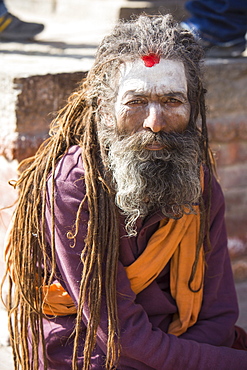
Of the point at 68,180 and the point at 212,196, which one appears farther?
the point at 212,196

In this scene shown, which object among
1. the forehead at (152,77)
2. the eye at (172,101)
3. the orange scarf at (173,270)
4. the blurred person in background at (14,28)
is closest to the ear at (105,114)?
the forehead at (152,77)

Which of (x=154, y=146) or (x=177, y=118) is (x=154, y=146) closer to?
(x=154, y=146)

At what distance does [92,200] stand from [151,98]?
0.46m

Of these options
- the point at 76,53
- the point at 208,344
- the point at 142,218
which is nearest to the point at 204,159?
the point at 142,218

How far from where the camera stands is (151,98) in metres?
2.26

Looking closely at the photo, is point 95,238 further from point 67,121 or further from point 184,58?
point 184,58

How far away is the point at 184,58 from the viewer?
233 cm

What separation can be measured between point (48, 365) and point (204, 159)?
116cm

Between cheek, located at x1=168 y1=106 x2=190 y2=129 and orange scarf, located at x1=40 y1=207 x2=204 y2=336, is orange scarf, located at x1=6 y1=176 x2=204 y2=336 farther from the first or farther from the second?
cheek, located at x1=168 y1=106 x2=190 y2=129

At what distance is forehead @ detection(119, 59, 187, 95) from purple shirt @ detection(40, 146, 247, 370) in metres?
0.37

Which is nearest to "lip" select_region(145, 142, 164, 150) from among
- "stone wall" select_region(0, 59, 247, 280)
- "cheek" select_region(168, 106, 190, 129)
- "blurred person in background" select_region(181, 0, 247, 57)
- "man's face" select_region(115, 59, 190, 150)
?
"man's face" select_region(115, 59, 190, 150)

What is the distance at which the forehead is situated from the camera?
2246mm

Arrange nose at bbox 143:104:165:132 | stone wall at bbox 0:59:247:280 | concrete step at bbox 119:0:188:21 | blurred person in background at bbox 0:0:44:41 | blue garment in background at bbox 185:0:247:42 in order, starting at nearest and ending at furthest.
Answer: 1. nose at bbox 143:104:165:132
2. stone wall at bbox 0:59:247:280
3. blue garment in background at bbox 185:0:247:42
4. blurred person in background at bbox 0:0:44:41
5. concrete step at bbox 119:0:188:21

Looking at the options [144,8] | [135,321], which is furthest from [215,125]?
[144,8]
